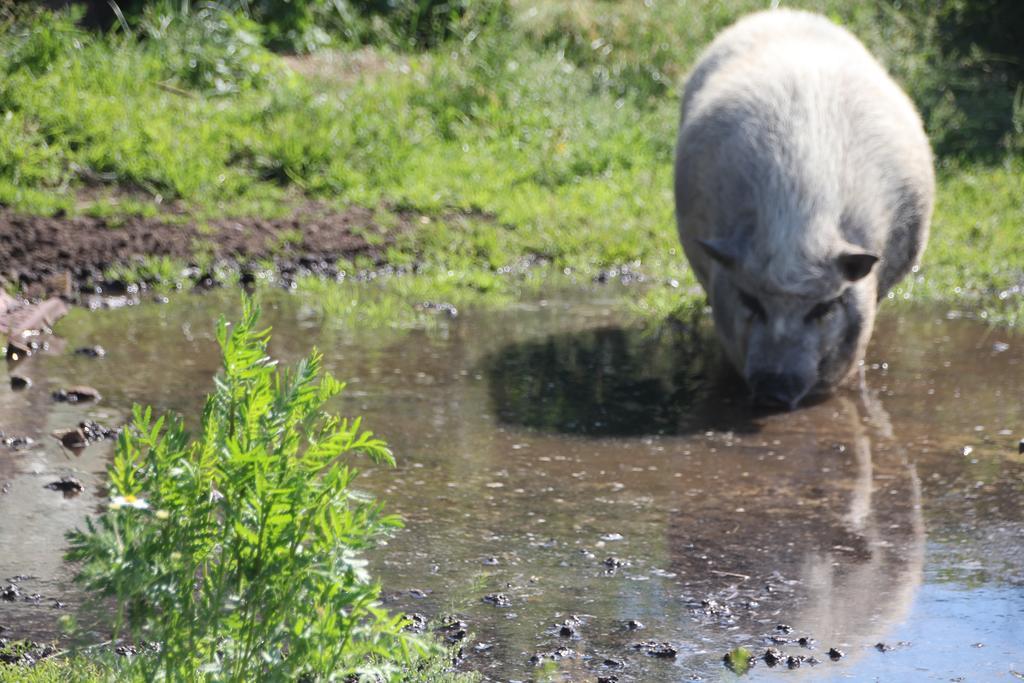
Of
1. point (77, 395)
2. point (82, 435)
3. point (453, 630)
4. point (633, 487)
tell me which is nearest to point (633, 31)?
point (77, 395)

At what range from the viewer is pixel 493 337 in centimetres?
718

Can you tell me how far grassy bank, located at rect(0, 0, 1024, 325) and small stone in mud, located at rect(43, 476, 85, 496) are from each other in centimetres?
334

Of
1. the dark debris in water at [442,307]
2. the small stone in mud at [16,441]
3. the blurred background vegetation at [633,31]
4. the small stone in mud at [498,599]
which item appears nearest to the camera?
the small stone in mud at [498,599]

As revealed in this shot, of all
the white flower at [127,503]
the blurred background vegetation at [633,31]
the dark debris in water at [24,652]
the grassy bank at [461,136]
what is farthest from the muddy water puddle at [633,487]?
the blurred background vegetation at [633,31]

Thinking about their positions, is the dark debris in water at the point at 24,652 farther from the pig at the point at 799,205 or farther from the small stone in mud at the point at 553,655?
the pig at the point at 799,205

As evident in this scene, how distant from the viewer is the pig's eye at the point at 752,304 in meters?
6.30

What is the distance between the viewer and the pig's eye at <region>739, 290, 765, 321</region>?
630cm

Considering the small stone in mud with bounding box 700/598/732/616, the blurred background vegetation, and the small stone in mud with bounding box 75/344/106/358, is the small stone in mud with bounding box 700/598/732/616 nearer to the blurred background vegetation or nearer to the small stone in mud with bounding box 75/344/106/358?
the small stone in mud with bounding box 75/344/106/358

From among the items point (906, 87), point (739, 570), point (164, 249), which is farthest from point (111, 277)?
point (906, 87)

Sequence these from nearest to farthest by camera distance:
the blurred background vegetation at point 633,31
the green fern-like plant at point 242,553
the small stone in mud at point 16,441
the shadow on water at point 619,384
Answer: the green fern-like plant at point 242,553 → the small stone in mud at point 16,441 → the shadow on water at point 619,384 → the blurred background vegetation at point 633,31

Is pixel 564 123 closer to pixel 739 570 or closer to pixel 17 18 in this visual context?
pixel 17 18

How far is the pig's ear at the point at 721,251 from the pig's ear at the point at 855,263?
450 millimetres

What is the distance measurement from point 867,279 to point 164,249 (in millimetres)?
3943

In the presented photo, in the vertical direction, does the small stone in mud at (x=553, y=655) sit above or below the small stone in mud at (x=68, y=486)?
above
